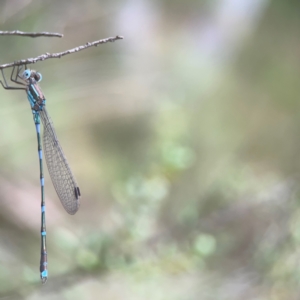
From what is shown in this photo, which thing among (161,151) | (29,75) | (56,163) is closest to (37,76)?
(29,75)

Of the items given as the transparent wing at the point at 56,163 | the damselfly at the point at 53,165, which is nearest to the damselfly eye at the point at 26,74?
the damselfly at the point at 53,165

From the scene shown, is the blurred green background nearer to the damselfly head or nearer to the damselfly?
the damselfly head

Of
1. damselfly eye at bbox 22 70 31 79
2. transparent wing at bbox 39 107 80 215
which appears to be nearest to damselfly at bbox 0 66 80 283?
transparent wing at bbox 39 107 80 215

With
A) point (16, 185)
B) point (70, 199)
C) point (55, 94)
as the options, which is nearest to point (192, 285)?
point (70, 199)

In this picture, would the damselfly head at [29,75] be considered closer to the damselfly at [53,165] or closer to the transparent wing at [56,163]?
the damselfly at [53,165]

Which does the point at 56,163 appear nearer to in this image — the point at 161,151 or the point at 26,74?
the point at 26,74

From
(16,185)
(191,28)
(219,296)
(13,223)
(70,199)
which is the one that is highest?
(191,28)

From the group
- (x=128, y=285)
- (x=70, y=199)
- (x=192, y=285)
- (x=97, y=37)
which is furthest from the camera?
(x=97, y=37)

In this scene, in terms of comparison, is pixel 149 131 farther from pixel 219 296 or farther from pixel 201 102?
pixel 219 296
